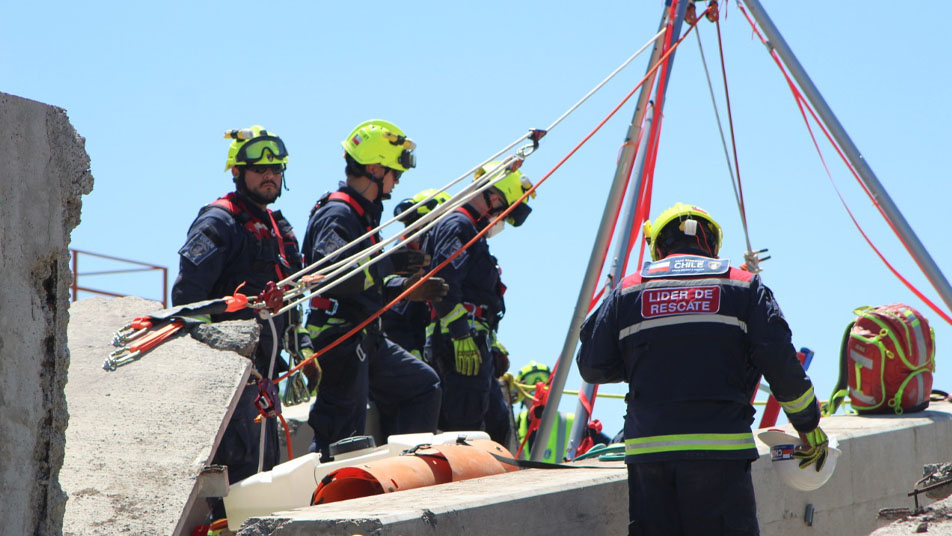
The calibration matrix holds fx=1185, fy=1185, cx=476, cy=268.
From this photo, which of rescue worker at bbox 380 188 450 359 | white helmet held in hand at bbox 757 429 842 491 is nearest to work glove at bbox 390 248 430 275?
rescue worker at bbox 380 188 450 359

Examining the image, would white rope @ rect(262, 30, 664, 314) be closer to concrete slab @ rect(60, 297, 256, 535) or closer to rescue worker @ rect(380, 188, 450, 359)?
concrete slab @ rect(60, 297, 256, 535)

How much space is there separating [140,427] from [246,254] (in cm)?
160

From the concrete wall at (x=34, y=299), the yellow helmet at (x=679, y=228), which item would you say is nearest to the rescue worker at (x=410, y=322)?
the yellow helmet at (x=679, y=228)

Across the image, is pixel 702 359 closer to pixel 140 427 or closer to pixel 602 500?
pixel 602 500

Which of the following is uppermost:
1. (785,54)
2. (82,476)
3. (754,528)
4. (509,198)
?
(785,54)

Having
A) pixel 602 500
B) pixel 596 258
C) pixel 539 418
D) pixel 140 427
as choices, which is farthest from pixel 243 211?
pixel 539 418

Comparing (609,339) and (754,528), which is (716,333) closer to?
(609,339)

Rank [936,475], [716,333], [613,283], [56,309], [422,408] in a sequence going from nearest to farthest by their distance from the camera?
[56,309] < [716,333] < [936,475] < [422,408] < [613,283]

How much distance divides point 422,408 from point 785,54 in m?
3.41

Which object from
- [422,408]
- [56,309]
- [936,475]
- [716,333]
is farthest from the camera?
[422,408]

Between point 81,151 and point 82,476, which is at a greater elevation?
point 81,151

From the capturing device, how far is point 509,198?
795 cm

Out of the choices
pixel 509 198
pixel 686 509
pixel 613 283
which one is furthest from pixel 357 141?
pixel 686 509

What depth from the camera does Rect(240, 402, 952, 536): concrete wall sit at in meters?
3.47
